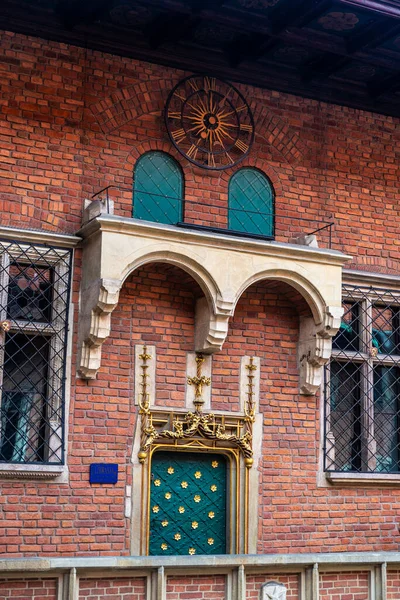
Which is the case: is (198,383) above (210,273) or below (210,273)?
below

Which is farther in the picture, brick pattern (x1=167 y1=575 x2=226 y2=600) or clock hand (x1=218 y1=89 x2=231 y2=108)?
clock hand (x1=218 y1=89 x2=231 y2=108)

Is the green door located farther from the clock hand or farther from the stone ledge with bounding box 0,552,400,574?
the clock hand

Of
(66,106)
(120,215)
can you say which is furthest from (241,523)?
(66,106)

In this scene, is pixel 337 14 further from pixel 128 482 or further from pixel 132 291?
pixel 128 482

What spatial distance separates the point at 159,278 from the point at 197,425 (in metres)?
1.58

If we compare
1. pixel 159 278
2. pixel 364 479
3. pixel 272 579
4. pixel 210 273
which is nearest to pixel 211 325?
pixel 210 273

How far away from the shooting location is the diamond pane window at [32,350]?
9336 millimetres

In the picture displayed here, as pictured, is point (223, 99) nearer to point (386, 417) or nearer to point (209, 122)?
point (209, 122)

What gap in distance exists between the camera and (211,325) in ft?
32.5

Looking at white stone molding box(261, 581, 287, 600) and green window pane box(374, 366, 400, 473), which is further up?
green window pane box(374, 366, 400, 473)

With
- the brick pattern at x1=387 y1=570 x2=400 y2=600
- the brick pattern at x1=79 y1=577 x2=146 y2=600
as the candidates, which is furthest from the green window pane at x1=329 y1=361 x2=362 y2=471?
the brick pattern at x1=79 y1=577 x2=146 y2=600

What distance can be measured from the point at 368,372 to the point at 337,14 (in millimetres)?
3929

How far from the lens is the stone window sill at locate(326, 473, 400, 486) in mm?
10477

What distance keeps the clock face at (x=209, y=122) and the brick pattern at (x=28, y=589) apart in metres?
4.95
